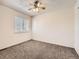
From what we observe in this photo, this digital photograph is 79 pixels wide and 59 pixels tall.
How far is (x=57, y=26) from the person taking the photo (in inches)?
155

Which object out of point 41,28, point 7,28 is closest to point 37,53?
point 7,28

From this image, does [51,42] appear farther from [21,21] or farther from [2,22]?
[2,22]

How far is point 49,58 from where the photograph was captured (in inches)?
90.1

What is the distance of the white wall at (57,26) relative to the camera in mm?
3400

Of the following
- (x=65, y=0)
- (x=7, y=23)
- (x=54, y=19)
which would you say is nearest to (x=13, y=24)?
(x=7, y=23)

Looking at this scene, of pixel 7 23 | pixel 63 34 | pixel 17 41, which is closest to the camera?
pixel 7 23

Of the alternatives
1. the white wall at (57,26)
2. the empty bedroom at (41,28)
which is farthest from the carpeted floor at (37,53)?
the white wall at (57,26)

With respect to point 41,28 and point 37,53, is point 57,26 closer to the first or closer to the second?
point 41,28

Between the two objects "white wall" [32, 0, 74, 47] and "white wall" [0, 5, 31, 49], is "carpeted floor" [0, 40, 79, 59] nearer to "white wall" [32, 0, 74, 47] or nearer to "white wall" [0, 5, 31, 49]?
"white wall" [0, 5, 31, 49]

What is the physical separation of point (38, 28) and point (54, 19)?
63.8 inches

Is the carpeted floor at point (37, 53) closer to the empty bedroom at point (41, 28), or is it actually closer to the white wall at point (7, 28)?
the empty bedroom at point (41, 28)

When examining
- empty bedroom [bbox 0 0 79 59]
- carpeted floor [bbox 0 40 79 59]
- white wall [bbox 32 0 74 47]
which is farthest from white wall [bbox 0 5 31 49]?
white wall [bbox 32 0 74 47]

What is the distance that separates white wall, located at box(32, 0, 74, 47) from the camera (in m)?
3.40

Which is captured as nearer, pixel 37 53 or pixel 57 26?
pixel 37 53
